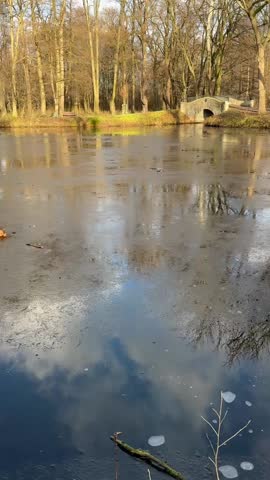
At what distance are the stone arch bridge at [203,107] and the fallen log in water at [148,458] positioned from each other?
39.3 m

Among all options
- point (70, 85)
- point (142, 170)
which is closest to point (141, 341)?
point (142, 170)

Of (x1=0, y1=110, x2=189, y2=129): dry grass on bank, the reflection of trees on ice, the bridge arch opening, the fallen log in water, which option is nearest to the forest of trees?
(x1=0, y1=110, x2=189, y2=129): dry grass on bank

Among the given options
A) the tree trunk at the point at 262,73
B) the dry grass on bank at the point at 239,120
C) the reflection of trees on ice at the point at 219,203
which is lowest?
the reflection of trees on ice at the point at 219,203

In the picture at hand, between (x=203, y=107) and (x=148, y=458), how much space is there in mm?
41250

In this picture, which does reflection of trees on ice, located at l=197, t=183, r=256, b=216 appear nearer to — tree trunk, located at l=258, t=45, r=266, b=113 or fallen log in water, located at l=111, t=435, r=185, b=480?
fallen log in water, located at l=111, t=435, r=185, b=480

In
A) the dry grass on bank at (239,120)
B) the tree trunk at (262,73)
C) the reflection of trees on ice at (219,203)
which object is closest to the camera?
the reflection of trees on ice at (219,203)

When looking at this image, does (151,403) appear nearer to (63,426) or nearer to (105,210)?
(63,426)

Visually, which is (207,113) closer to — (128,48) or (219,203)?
(128,48)

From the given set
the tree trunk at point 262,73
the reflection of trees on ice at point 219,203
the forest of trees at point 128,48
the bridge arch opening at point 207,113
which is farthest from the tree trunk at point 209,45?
the reflection of trees on ice at point 219,203

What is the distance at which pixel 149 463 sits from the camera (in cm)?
269

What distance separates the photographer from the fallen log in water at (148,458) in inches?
102

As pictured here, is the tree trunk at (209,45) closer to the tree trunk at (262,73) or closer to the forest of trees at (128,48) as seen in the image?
the forest of trees at (128,48)

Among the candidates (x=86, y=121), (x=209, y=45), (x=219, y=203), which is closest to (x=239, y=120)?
(x=86, y=121)

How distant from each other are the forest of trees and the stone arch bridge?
3.73 meters
